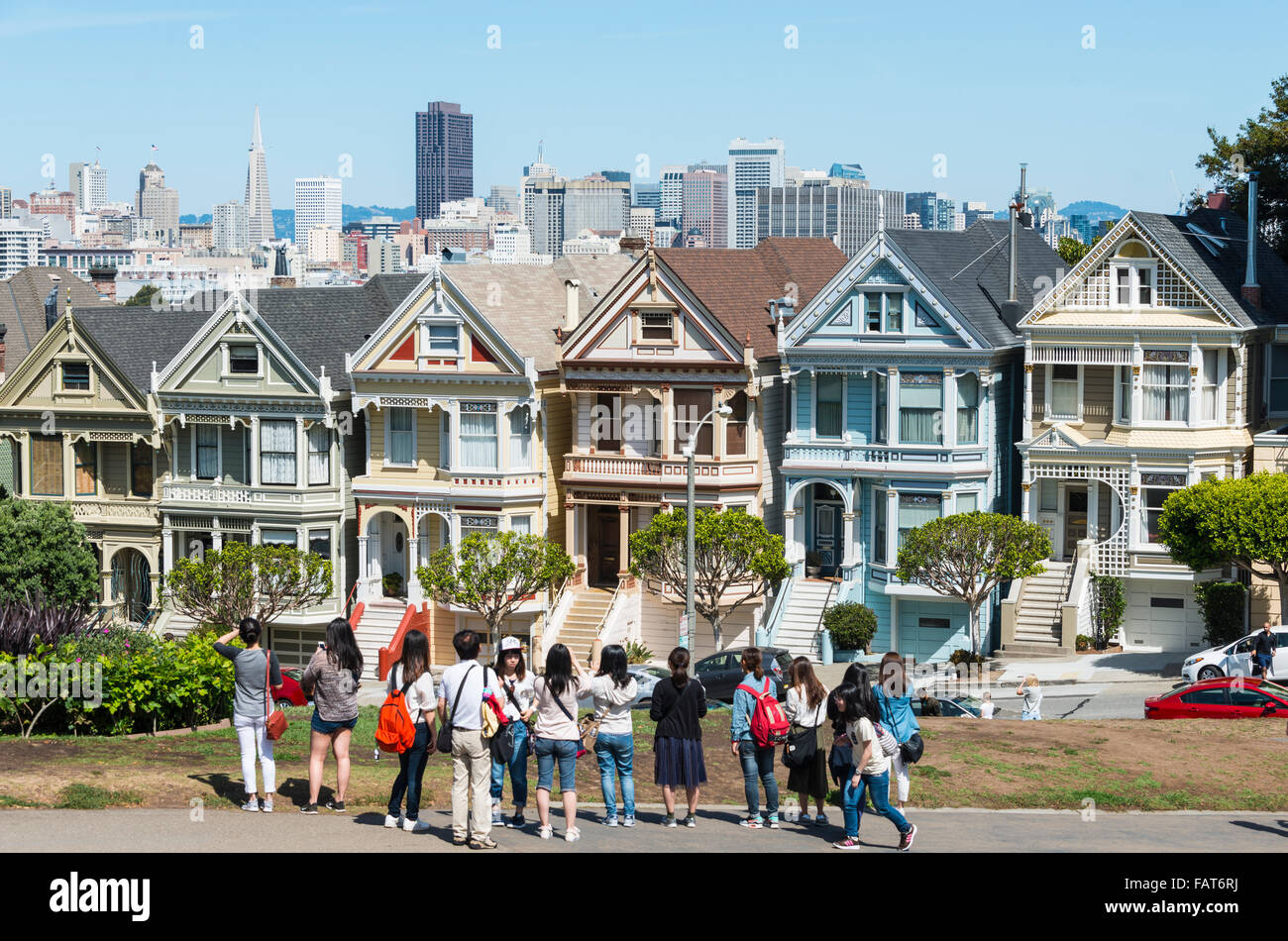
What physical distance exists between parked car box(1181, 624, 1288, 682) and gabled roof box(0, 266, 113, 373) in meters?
38.8

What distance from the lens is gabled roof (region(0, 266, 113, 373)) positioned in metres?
65.5

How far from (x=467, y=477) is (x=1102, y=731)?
2486 cm

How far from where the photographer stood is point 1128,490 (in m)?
47.3

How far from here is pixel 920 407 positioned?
48906mm

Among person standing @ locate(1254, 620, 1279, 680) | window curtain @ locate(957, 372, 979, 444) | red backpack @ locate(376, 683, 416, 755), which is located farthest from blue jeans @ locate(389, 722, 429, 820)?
window curtain @ locate(957, 372, 979, 444)

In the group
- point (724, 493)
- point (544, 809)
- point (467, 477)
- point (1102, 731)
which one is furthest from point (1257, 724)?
point (467, 477)

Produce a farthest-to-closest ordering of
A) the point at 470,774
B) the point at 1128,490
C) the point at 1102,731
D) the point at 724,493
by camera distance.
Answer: the point at 724,493
the point at 1128,490
the point at 1102,731
the point at 470,774

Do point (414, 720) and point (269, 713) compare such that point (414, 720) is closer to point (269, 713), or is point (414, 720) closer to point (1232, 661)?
point (269, 713)

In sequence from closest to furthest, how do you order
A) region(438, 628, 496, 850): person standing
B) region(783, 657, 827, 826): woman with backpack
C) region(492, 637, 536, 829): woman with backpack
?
region(438, 628, 496, 850): person standing → region(492, 637, 536, 829): woman with backpack → region(783, 657, 827, 826): woman with backpack

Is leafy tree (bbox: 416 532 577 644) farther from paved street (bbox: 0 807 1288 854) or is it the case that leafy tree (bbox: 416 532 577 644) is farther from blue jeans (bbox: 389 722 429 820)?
blue jeans (bbox: 389 722 429 820)

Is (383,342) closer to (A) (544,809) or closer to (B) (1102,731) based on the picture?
(B) (1102,731)

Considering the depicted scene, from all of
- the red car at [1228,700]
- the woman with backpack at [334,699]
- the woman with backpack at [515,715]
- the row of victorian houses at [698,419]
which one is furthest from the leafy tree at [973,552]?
the woman with backpack at [334,699]

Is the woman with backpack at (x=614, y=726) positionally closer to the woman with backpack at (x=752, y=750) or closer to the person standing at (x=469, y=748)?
the woman with backpack at (x=752, y=750)

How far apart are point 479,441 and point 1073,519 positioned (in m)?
15.7
